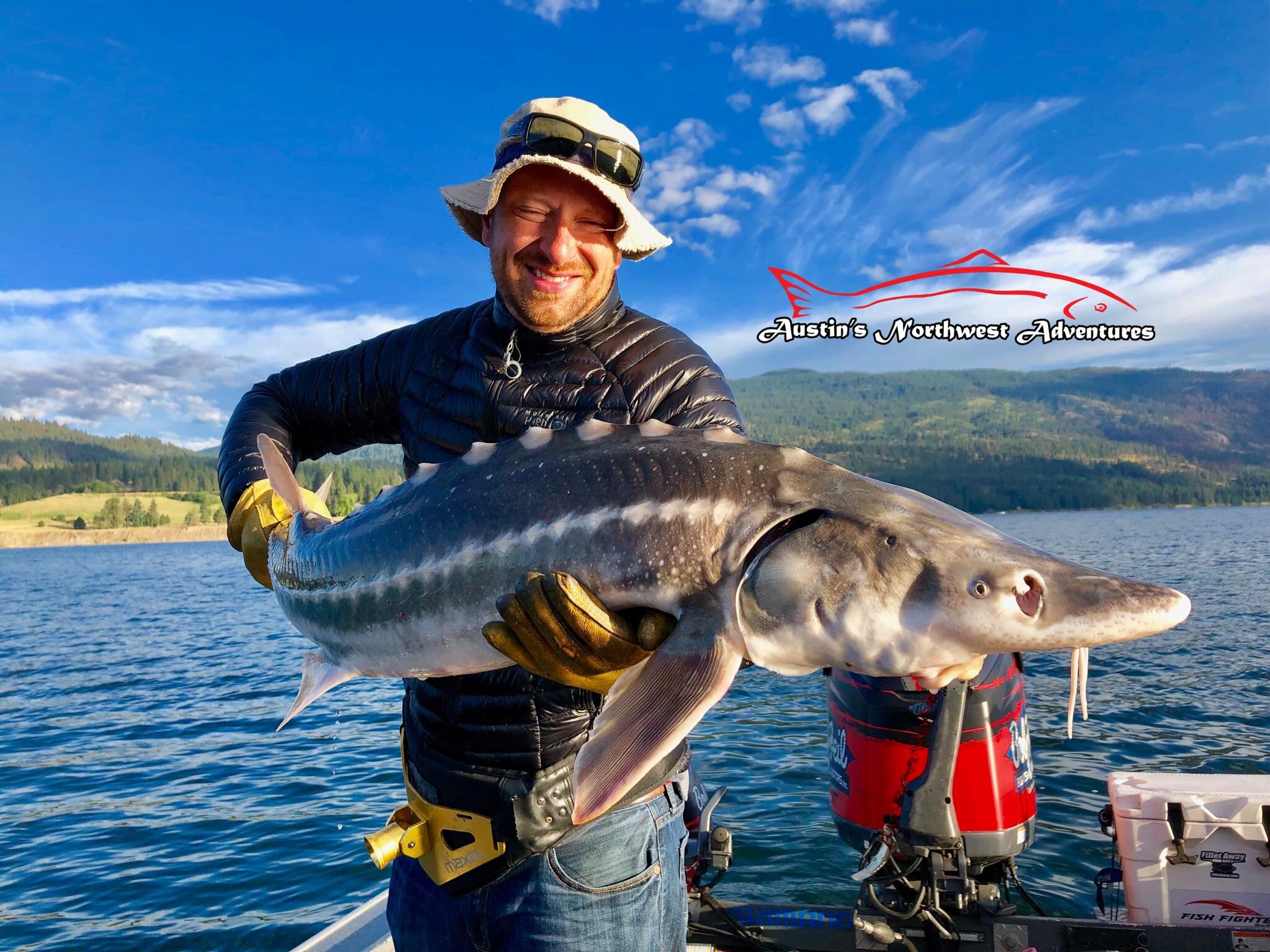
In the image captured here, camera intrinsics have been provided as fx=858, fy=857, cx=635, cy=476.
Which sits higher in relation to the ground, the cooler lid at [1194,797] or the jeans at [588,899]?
the jeans at [588,899]

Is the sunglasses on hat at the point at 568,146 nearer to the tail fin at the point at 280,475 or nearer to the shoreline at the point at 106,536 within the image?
the tail fin at the point at 280,475

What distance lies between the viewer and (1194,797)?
432cm

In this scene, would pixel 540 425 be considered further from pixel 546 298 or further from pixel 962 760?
pixel 962 760

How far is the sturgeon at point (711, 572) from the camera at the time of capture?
6.30ft

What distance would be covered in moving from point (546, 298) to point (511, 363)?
241 mm

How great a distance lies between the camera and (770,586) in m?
2.05

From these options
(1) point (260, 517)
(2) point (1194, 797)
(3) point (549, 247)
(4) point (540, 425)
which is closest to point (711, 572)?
(4) point (540, 425)

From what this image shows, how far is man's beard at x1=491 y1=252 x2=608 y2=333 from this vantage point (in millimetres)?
2691

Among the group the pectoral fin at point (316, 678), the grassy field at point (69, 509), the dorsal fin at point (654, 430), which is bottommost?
the pectoral fin at point (316, 678)

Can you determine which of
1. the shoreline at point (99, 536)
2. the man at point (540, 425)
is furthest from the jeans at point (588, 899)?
the shoreline at point (99, 536)

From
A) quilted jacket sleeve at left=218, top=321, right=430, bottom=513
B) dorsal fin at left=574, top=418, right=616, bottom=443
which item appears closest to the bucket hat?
quilted jacket sleeve at left=218, top=321, right=430, bottom=513

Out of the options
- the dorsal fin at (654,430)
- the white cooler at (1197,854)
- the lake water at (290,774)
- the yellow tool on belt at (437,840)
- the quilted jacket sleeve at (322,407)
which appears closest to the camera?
the dorsal fin at (654,430)

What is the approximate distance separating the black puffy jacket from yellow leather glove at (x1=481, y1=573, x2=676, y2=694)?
0.69 ft

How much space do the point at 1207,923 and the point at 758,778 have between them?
23.1 ft
